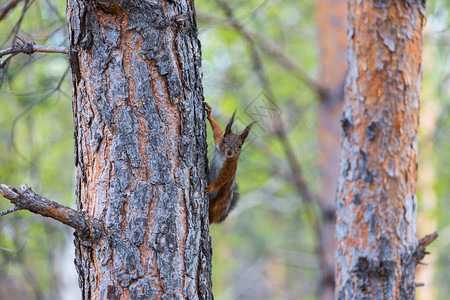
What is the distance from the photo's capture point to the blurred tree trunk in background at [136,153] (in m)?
1.57

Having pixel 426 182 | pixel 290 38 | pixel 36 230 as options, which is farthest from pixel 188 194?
pixel 426 182

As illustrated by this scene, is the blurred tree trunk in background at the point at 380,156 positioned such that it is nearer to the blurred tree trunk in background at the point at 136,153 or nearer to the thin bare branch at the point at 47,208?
the blurred tree trunk in background at the point at 136,153

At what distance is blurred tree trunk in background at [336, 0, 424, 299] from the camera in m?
2.44

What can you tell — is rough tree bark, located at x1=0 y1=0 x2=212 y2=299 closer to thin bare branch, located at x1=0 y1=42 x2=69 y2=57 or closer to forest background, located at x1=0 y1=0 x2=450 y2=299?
thin bare branch, located at x1=0 y1=42 x2=69 y2=57

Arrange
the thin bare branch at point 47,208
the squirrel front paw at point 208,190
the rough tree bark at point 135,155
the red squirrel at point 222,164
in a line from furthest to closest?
the red squirrel at point 222,164 → the squirrel front paw at point 208,190 → the rough tree bark at point 135,155 → the thin bare branch at point 47,208

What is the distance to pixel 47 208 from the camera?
1420 mm

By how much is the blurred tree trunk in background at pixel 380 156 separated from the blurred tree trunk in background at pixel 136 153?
1.11 metres

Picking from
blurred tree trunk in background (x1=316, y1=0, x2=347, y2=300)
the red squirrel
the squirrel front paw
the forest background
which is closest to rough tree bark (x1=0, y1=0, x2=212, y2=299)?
the squirrel front paw

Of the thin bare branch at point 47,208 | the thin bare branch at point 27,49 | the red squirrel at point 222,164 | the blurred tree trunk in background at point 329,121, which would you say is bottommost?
the thin bare branch at point 47,208

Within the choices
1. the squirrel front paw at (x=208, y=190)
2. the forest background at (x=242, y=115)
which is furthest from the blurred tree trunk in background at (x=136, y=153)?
the forest background at (x=242, y=115)

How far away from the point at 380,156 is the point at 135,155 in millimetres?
1479

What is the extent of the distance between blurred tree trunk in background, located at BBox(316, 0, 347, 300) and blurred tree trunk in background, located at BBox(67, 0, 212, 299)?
398 cm

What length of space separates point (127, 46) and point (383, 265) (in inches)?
66.4

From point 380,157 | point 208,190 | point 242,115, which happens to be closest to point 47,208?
point 208,190
